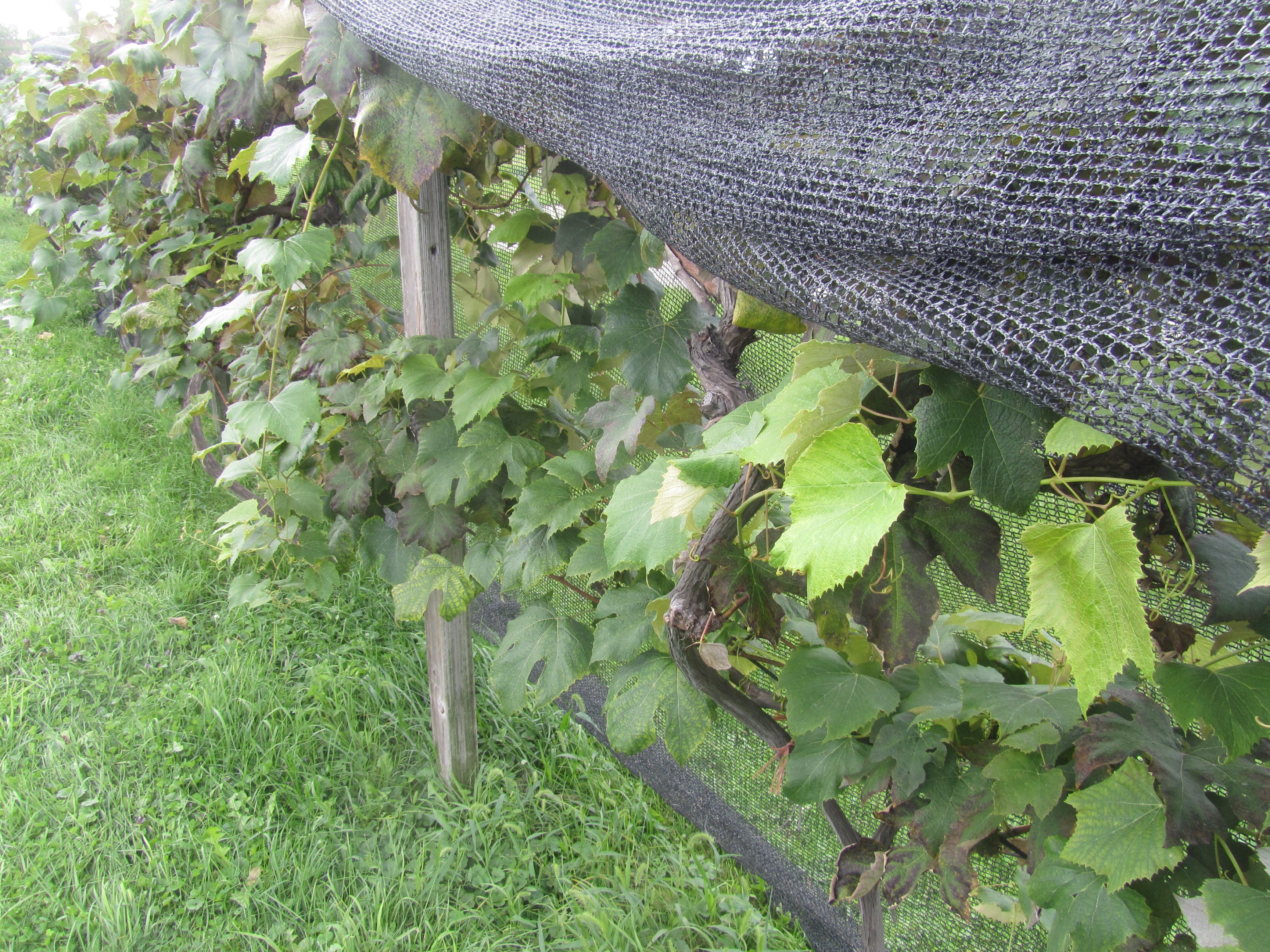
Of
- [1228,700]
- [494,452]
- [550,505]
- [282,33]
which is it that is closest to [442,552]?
[494,452]

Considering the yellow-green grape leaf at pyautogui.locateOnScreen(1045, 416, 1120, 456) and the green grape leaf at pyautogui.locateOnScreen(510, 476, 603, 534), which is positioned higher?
the yellow-green grape leaf at pyautogui.locateOnScreen(1045, 416, 1120, 456)

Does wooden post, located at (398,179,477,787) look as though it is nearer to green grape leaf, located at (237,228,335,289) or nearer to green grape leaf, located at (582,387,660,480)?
green grape leaf, located at (237,228,335,289)

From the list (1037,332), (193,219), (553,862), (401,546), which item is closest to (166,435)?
(193,219)

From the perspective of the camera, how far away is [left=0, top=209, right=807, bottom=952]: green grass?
171 centimetres

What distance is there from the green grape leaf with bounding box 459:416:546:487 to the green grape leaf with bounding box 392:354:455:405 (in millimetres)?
89

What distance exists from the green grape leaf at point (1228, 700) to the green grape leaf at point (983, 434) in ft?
1.10

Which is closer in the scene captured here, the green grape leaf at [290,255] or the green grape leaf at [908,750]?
the green grape leaf at [908,750]

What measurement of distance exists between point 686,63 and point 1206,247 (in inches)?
17.2

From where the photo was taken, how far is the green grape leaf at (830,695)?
3.05 feet

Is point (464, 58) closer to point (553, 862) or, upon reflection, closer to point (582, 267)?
point (582, 267)

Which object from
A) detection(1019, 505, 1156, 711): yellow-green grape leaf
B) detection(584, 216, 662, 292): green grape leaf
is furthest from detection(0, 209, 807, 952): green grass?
detection(1019, 505, 1156, 711): yellow-green grape leaf

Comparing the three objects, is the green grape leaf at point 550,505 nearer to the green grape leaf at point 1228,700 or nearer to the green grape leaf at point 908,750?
the green grape leaf at point 908,750

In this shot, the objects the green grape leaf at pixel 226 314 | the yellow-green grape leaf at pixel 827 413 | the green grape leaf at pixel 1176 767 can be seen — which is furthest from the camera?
the green grape leaf at pixel 226 314

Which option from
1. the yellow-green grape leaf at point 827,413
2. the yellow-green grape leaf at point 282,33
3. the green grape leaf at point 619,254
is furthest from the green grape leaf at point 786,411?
the yellow-green grape leaf at point 282,33
